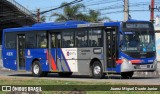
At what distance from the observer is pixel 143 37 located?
2302cm

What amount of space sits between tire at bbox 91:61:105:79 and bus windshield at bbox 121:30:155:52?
167cm

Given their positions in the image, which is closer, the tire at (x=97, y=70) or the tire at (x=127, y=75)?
the tire at (x=97, y=70)

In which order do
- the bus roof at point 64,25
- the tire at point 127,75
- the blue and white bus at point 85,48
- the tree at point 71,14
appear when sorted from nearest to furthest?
the blue and white bus at point 85,48
the bus roof at point 64,25
the tire at point 127,75
the tree at point 71,14

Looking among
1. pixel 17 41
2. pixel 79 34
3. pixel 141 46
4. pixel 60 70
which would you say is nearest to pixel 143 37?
pixel 141 46

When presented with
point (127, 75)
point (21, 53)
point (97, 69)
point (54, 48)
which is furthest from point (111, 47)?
point (21, 53)

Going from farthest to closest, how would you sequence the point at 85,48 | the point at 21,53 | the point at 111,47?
the point at 21,53 → the point at 85,48 → the point at 111,47

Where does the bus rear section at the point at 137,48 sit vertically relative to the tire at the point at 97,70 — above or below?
above

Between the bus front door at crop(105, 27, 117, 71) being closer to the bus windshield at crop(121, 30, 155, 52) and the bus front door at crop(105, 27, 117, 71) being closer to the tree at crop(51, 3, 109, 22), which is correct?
the bus windshield at crop(121, 30, 155, 52)

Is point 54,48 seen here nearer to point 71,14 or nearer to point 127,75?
point 127,75

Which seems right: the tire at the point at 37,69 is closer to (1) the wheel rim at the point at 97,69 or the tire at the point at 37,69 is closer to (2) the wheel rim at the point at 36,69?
(2) the wheel rim at the point at 36,69

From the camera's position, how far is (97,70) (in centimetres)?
2353

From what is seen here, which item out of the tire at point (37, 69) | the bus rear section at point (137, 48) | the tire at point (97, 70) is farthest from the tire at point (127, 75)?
the tire at point (37, 69)

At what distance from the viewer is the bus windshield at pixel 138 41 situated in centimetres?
2253

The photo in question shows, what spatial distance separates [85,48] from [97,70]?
4.62 feet
